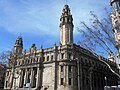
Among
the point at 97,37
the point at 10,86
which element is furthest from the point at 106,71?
the point at 97,37

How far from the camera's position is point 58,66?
187ft

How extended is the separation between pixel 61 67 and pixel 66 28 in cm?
1508

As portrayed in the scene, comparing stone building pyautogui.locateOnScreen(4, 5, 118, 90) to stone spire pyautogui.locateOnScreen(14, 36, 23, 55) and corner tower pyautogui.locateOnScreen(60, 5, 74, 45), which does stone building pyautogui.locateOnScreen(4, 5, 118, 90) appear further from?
stone spire pyautogui.locateOnScreen(14, 36, 23, 55)

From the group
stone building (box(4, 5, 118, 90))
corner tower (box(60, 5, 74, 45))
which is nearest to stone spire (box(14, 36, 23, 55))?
stone building (box(4, 5, 118, 90))

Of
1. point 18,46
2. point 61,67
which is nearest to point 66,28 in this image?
point 61,67

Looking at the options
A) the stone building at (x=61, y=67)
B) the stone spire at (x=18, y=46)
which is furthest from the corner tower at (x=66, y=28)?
the stone spire at (x=18, y=46)

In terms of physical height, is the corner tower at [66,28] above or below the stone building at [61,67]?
above

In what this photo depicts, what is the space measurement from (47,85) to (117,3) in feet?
113

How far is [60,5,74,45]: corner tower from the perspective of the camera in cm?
6109

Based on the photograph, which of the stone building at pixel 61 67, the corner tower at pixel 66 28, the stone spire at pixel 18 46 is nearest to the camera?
the stone building at pixel 61 67

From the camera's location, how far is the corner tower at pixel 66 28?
61.1m

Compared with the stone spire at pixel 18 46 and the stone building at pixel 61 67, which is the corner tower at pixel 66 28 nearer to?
the stone building at pixel 61 67

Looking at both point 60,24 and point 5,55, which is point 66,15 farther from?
point 5,55

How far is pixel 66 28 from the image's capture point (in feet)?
204
